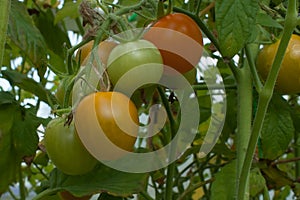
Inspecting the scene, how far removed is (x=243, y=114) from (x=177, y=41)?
205 mm

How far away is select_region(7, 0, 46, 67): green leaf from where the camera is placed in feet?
2.78

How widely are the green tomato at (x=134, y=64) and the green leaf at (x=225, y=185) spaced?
0.31 meters

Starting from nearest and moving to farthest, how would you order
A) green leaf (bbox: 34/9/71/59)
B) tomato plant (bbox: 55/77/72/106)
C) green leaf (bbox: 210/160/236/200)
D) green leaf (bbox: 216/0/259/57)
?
green leaf (bbox: 216/0/259/57), tomato plant (bbox: 55/77/72/106), green leaf (bbox: 210/160/236/200), green leaf (bbox: 34/9/71/59)

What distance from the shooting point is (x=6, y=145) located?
88 cm

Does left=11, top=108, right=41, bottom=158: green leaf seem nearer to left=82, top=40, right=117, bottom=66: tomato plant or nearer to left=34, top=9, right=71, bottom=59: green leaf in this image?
left=82, top=40, right=117, bottom=66: tomato plant

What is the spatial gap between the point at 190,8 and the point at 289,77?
0.17m

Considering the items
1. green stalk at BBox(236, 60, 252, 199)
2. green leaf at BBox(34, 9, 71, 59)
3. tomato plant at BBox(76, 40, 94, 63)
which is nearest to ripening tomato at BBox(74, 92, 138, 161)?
tomato plant at BBox(76, 40, 94, 63)

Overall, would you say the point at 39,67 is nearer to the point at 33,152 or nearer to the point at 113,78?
the point at 33,152

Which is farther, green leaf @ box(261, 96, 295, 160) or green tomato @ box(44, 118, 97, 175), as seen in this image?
green leaf @ box(261, 96, 295, 160)

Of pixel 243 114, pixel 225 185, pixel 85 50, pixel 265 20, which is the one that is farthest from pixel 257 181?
pixel 85 50

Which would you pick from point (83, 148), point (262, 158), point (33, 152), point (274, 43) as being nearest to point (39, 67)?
point (33, 152)

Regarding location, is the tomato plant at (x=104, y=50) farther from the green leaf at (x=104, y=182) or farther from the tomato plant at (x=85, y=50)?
the green leaf at (x=104, y=182)

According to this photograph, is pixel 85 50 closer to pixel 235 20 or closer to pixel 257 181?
pixel 235 20

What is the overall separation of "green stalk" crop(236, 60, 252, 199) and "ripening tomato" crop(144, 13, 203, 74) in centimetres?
17
